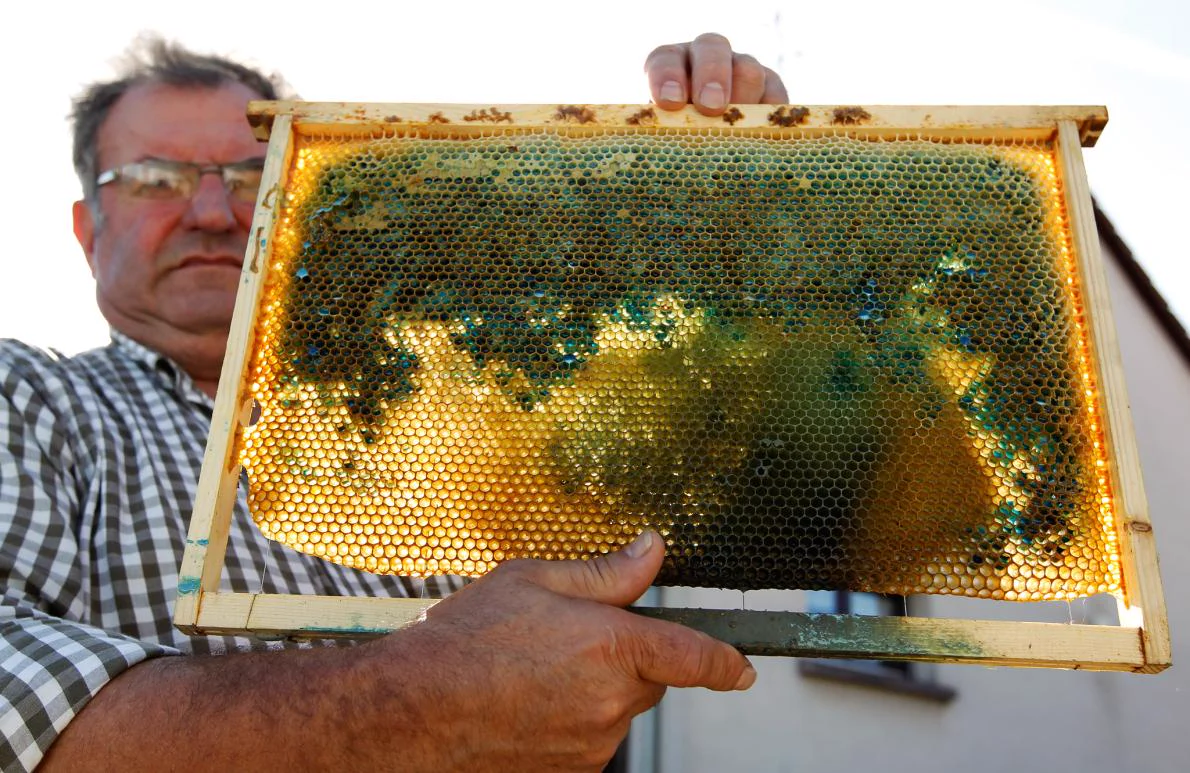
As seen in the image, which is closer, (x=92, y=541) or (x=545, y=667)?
(x=545, y=667)

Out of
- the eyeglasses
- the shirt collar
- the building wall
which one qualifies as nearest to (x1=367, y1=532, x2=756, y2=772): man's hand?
the shirt collar

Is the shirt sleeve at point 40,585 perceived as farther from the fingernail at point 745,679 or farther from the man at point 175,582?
the fingernail at point 745,679

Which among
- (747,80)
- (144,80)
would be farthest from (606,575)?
(144,80)

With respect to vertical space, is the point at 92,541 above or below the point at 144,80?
below

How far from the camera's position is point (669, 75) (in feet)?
6.14

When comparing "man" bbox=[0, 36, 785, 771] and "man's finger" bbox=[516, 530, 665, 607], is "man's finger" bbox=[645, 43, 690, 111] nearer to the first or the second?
"man" bbox=[0, 36, 785, 771]

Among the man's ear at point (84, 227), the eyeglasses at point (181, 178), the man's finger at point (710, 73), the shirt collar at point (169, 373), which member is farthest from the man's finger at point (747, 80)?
the man's ear at point (84, 227)

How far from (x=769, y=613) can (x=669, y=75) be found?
1230mm

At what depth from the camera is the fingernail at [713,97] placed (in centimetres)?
170

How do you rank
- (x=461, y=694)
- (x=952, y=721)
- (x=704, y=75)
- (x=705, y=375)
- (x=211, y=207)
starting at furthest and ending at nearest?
(x=952, y=721)
(x=211, y=207)
(x=704, y=75)
(x=705, y=375)
(x=461, y=694)

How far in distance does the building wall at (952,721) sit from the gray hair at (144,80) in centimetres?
284

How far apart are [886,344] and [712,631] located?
0.61 m

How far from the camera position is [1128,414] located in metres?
1.41

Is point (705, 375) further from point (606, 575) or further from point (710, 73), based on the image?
point (710, 73)
